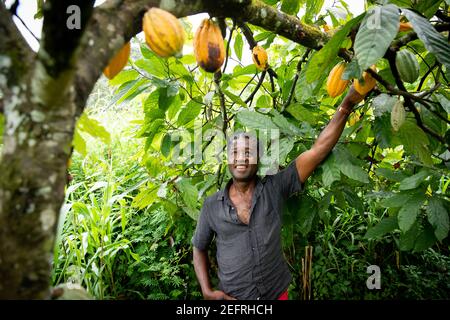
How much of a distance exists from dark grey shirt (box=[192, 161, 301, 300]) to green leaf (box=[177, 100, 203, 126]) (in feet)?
1.24

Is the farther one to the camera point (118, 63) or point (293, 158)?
point (293, 158)

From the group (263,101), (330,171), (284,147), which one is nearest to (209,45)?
(284,147)

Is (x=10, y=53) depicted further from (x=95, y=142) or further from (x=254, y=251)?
(x=95, y=142)

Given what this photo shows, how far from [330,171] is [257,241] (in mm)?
437

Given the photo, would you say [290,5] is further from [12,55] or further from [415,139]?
[12,55]

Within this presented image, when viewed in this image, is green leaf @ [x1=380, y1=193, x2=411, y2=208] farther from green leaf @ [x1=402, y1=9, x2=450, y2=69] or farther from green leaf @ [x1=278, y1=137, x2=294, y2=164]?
green leaf @ [x1=402, y1=9, x2=450, y2=69]

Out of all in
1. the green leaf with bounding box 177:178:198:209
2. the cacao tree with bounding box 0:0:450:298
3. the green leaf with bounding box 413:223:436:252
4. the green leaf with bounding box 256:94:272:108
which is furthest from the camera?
the green leaf with bounding box 256:94:272:108

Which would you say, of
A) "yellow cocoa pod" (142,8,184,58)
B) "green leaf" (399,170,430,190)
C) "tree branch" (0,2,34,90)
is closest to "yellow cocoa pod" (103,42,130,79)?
"yellow cocoa pod" (142,8,184,58)

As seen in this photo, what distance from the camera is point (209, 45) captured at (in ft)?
3.10

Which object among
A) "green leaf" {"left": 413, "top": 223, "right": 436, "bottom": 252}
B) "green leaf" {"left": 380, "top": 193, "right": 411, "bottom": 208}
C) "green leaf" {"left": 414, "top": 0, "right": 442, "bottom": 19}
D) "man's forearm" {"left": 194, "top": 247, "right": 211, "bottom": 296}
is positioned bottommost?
"man's forearm" {"left": 194, "top": 247, "right": 211, "bottom": 296}

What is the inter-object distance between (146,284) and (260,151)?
55.7 inches

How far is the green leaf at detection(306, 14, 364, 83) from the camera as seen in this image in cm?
90

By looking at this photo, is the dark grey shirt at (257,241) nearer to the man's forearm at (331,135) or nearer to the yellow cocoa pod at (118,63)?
the man's forearm at (331,135)
